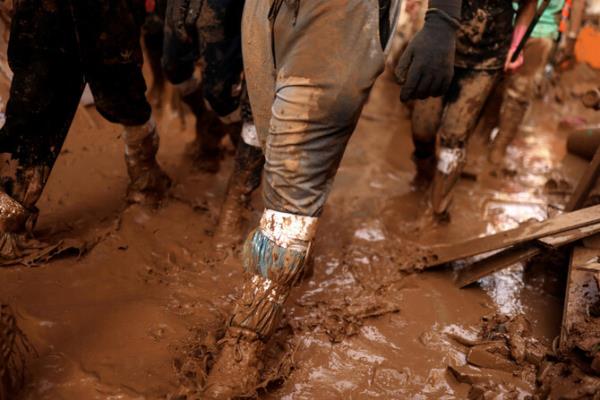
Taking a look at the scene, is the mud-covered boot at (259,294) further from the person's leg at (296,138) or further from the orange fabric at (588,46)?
the orange fabric at (588,46)

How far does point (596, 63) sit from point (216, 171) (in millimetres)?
4966

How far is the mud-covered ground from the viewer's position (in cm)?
184

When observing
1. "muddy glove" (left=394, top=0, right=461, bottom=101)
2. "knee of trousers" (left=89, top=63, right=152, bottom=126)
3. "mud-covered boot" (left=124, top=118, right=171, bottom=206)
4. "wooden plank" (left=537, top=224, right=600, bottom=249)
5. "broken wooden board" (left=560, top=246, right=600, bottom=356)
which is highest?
"muddy glove" (left=394, top=0, right=461, bottom=101)

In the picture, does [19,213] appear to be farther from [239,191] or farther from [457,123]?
[457,123]

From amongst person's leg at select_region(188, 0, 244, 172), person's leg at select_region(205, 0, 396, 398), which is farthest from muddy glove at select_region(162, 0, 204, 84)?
person's leg at select_region(205, 0, 396, 398)

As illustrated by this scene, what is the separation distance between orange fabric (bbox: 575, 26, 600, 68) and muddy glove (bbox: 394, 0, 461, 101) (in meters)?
5.26

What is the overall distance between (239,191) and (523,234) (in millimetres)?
1396

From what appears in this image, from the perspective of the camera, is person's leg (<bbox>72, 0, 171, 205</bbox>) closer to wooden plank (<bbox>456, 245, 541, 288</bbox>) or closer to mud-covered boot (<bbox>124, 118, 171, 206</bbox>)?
mud-covered boot (<bbox>124, 118, 171, 206</bbox>)

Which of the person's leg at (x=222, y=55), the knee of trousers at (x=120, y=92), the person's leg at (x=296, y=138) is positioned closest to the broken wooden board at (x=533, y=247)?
the person's leg at (x=296, y=138)

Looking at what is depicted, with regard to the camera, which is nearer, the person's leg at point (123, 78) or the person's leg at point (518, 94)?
the person's leg at point (123, 78)

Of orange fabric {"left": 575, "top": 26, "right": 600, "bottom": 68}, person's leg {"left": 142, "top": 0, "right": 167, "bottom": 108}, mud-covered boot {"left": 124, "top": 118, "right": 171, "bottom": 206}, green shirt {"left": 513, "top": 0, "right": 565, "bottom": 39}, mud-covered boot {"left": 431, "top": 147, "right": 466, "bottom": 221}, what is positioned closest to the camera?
mud-covered boot {"left": 124, "top": 118, "right": 171, "bottom": 206}

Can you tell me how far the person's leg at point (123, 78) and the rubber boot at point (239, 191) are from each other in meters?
0.41

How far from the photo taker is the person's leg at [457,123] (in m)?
2.90

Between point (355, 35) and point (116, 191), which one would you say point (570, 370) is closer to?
point (355, 35)
